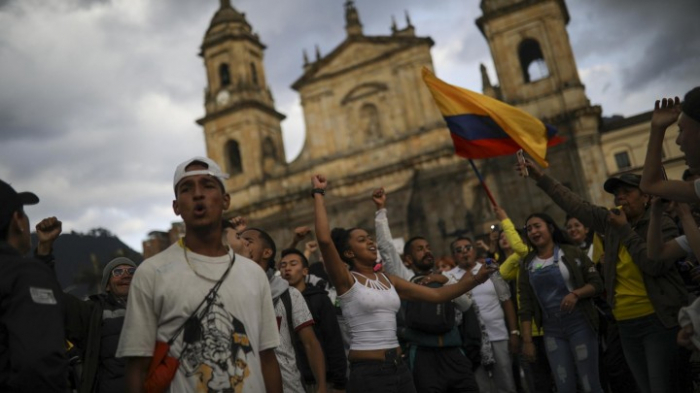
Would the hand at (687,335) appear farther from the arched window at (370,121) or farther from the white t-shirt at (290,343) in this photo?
the arched window at (370,121)

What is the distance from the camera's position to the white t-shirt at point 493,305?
6.05 meters

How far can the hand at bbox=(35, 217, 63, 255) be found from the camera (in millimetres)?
3299

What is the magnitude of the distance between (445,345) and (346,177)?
71.6 feet

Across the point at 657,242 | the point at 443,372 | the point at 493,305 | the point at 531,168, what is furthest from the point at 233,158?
the point at 657,242

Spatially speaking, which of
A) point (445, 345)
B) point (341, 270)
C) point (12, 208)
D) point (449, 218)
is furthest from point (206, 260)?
point (449, 218)

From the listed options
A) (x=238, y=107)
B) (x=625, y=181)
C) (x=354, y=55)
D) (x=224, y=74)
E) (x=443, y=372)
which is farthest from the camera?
(x=224, y=74)

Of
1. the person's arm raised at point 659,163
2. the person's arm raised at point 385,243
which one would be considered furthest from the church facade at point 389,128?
the person's arm raised at point 659,163

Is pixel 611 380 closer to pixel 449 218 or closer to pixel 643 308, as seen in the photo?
pixel 643 308

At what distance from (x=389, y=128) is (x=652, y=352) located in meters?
23.0

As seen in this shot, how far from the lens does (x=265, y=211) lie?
28391 millimetres

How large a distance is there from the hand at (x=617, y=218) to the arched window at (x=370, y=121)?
22.8 meters

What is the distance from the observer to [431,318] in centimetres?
459

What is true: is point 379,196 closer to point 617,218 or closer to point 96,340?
point 617,218

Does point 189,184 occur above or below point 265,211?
below
